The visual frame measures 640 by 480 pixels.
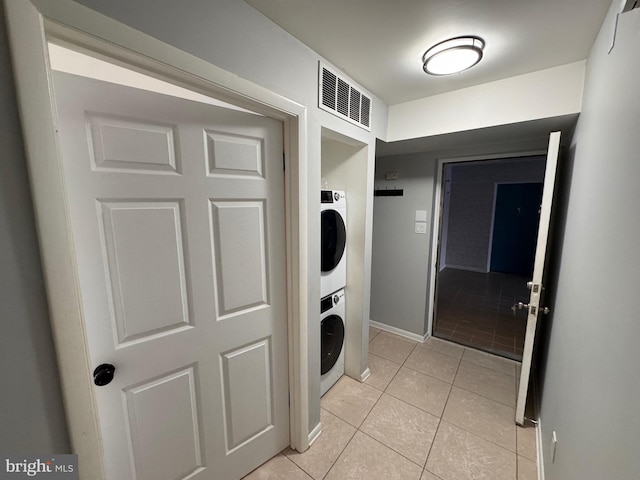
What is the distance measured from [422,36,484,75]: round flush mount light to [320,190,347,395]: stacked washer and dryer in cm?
96

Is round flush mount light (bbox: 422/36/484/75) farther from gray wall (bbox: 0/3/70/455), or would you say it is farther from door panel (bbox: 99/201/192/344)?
gray wall (bbox: 0/3/70/455)

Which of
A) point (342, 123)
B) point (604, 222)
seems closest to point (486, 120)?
point (342, 123)

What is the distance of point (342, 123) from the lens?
5.28ft

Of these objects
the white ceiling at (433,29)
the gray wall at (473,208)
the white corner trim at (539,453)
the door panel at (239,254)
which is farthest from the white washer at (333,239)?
the gray wall at (473,208)

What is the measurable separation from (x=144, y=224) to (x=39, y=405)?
59 cm

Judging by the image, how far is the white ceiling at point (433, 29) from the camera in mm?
1032

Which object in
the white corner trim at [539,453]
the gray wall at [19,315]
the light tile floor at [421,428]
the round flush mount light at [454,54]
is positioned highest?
the round flush mount light at [454,54]

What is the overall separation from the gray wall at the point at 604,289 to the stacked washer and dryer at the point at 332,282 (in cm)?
133

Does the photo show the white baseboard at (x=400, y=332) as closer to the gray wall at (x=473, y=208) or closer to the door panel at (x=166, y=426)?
the door panel at (x=166, y=426)

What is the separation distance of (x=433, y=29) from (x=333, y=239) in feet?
4.33

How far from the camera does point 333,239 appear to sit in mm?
1902

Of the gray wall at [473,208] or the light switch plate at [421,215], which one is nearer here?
the light switch plate at [421,215]

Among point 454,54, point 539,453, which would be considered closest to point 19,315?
point 454,54

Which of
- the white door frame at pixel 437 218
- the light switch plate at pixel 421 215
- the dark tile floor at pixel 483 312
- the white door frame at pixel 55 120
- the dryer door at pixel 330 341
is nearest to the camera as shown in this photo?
the white door frame at pixel 55 120
